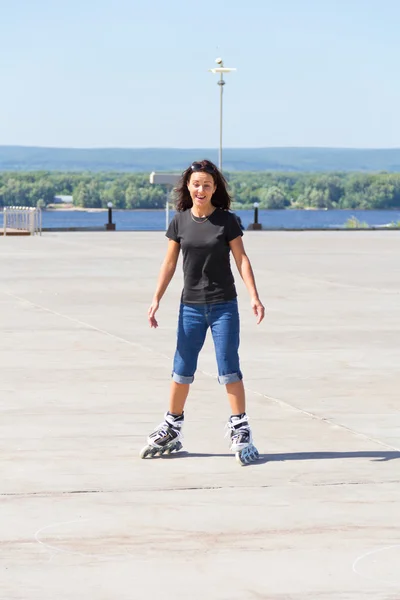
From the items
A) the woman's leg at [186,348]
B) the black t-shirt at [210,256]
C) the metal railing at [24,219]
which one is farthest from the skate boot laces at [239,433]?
the metal railing at [24,219]

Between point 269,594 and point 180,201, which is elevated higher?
point 180,201

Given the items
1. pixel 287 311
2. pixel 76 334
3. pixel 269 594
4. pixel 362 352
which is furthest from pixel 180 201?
pixel 287 311

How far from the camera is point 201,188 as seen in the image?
825 centimetres

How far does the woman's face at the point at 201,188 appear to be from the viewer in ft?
27.1

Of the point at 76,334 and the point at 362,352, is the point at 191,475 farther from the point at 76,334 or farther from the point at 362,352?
the point at 76,334

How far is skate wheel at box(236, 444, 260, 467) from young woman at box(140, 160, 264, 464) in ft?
0.55

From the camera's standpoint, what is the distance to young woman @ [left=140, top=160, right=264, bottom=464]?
8.26m

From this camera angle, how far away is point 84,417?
962 centimetres

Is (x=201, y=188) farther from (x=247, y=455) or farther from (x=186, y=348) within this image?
(x=247, y=455)

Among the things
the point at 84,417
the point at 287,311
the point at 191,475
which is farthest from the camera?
the point at 287,311

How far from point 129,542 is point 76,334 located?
867 centimetres

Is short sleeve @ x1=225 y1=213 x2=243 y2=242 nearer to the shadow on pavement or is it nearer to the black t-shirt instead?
the black t-shirt

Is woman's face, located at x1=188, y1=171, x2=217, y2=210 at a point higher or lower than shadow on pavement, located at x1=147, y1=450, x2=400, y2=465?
higher

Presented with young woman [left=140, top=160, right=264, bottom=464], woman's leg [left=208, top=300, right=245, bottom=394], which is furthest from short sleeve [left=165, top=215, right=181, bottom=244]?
woman's leg [left=208, top=300, right=245, bottom=394]
